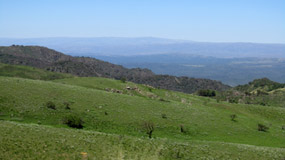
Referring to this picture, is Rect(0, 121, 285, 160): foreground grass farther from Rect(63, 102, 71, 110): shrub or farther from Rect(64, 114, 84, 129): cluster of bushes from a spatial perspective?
Rect(63, 102, 71, 110): shrub

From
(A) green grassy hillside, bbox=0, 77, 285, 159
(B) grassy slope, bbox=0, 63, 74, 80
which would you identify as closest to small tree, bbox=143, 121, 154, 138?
(A) green grassy hillside, bbox=0, 77, 285, 159

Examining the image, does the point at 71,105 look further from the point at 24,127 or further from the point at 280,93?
the point at 280,93

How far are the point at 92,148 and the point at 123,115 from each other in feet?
55.0

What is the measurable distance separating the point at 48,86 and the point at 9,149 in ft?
89.3

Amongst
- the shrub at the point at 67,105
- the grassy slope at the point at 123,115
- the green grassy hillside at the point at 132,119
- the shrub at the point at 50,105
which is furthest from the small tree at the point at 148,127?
the shrub at the point at 50,105

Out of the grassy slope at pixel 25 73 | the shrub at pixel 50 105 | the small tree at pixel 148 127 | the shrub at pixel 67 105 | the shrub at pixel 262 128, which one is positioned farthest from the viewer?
the grassy slope at pixel 25 73

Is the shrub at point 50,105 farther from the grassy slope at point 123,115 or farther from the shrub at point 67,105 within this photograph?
the shrub at point 67,105

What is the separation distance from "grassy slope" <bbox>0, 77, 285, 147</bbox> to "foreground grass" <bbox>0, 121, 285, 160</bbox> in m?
A: 7.36

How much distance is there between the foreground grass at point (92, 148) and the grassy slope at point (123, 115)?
7.36 meters

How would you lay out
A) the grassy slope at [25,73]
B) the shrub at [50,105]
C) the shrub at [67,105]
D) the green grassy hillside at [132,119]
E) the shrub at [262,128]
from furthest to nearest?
the grassy slope at [25,73], the shrub at [262,128], the shrub at [67,105], the shrub at [50,105], the green grassy hillside at [132,119]

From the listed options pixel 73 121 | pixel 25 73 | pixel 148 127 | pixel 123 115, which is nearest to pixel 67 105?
pixel 73 121

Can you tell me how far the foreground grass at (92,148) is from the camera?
20859 mm

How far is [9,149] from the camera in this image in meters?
20.3

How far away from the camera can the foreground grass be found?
20.9 m
